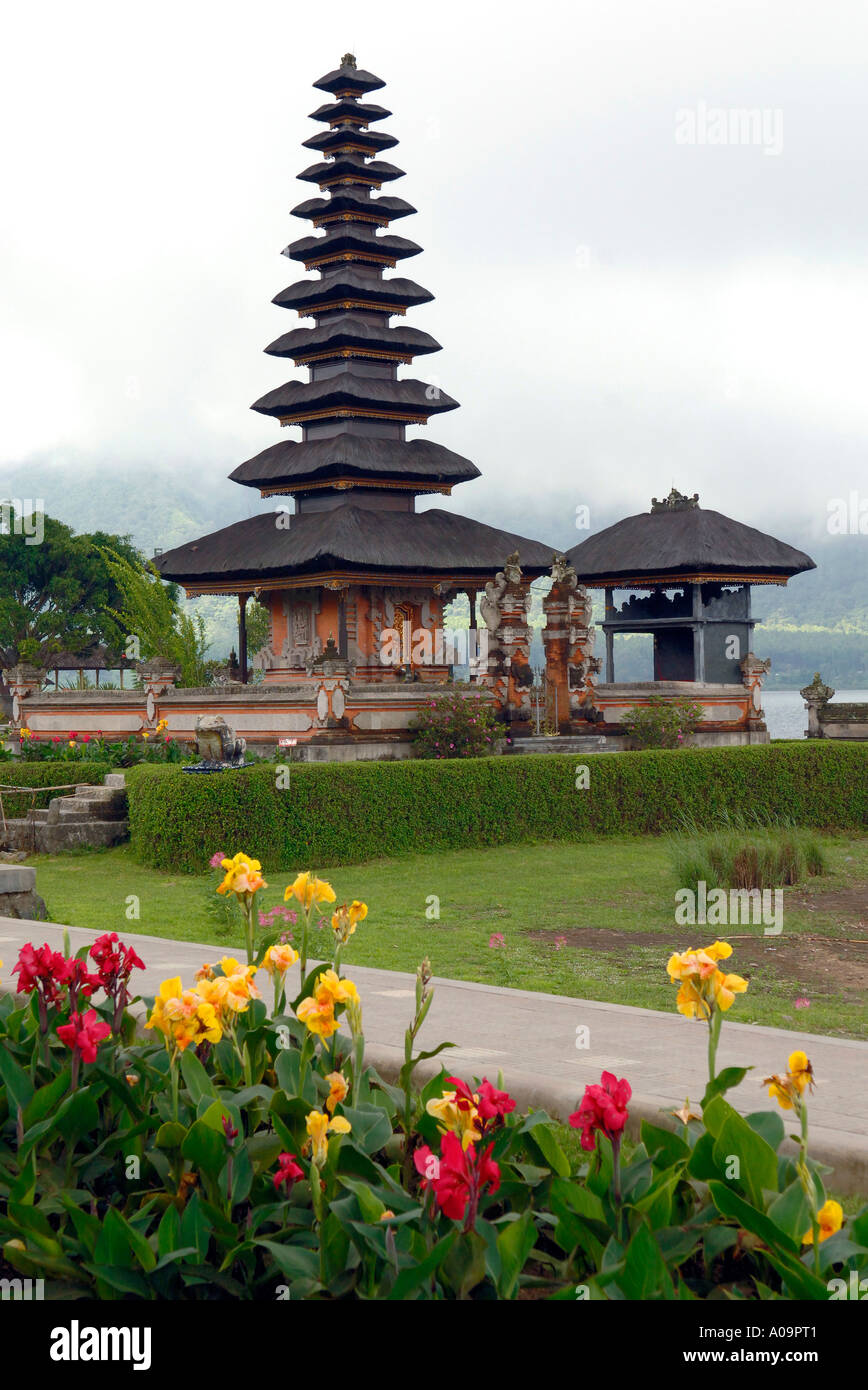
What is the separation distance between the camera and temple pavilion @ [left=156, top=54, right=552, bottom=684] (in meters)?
31.4

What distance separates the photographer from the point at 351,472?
32250 mm

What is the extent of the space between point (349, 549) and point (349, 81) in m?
14.3

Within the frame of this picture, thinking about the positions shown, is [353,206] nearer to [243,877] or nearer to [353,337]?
[353,337]

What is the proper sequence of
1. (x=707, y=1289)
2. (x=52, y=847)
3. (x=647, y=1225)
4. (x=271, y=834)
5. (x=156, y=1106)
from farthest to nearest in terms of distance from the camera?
(x=52, y=847)
(x=271, y=834)
(x=156, y=1106)
(x=707, y=1289)
(x=647, y=1225)

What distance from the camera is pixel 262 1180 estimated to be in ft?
14.7

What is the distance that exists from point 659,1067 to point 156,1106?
2.37 m

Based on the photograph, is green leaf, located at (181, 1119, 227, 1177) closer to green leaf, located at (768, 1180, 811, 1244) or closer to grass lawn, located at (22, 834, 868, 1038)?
green leaf, located at (768, 1180, 811, 1244)

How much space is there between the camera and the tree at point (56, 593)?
5975 centimetres

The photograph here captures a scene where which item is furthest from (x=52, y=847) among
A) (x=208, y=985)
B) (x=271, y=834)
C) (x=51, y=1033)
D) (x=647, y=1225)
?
(x=647, y=1225)

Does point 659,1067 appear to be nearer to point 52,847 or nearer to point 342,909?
point 342,909

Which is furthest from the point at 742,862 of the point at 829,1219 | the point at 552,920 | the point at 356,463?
the point at 356,463

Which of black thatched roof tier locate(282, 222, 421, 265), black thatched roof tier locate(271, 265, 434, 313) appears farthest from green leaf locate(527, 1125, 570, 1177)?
black thatched roof tier locate(282, 222, 421, 265)

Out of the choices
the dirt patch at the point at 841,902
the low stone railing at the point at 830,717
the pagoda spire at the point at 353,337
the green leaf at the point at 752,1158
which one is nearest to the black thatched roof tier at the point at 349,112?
the pagoda spire at the point at 353,337

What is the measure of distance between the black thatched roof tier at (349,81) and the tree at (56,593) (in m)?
27.6
